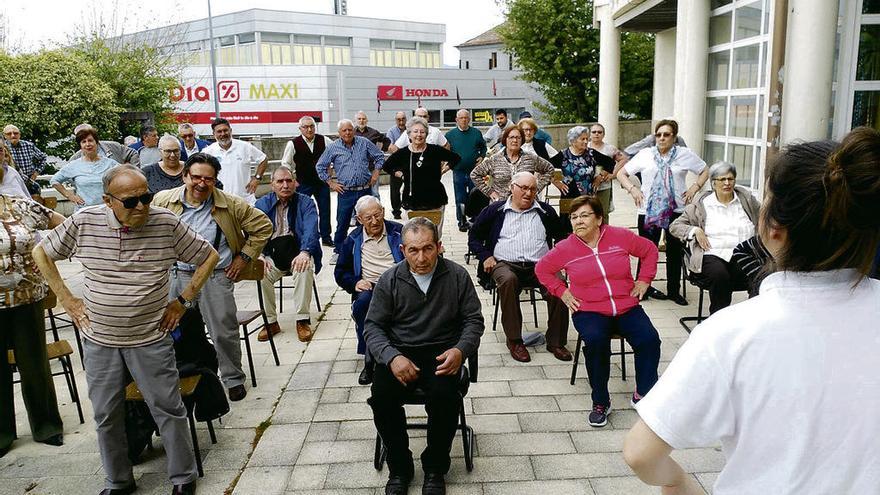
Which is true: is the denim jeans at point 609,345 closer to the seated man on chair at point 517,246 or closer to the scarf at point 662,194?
the seated man on chair at point 517,246

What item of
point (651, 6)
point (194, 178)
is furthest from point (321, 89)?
point (194, 178)

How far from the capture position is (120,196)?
3.11 meters

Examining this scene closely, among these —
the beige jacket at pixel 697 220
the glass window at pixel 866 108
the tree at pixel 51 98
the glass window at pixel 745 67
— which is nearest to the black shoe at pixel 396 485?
the beige jacket at pixel 697 220

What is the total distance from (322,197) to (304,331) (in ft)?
12.8

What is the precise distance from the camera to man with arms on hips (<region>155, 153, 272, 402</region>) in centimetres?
442

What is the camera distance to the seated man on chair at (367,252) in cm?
497

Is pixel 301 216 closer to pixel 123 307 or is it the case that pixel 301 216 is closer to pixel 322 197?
pixel 123 307

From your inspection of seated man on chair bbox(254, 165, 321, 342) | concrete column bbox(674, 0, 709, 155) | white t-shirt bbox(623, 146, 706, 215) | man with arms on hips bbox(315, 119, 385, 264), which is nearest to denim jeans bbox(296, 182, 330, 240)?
man with arms on hips bbox(315, 119, 385, 264)

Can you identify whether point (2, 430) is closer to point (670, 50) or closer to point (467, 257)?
point (467, 257)

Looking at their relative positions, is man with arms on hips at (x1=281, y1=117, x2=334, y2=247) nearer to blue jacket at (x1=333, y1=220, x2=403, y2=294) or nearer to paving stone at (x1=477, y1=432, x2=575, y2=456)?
blue jacket at (x1=333, y1=220, x2=403, y2=294)

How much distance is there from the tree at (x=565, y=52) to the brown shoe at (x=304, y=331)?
16.0 m

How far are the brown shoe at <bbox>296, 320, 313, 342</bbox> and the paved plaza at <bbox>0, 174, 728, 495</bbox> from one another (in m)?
0.43

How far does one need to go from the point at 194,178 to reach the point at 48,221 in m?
0.91

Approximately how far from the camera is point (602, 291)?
4.34m
